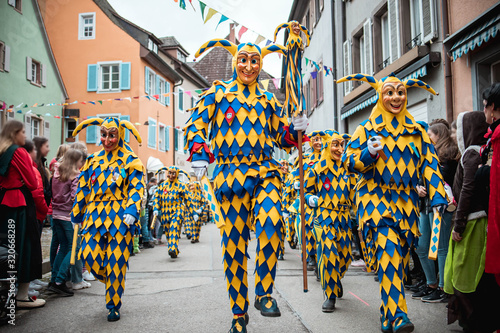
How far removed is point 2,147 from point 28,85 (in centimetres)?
1158

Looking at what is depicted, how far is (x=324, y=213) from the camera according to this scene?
5551 millimetres

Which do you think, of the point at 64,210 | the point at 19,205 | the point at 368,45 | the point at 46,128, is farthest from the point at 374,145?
the point at 46,128

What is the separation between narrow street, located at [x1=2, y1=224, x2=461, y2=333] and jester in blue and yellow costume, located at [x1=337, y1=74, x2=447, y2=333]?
0.72 m

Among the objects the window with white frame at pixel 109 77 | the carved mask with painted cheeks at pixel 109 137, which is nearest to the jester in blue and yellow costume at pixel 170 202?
the carved mask with painted cheeks at pixel 109 137

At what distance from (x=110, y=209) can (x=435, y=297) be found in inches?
156

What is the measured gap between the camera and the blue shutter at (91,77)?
2459 centimetres

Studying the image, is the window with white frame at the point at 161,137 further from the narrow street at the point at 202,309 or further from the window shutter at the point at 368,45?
the narrow street at the point at 202,309

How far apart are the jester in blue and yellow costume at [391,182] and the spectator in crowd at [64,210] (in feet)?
13.1

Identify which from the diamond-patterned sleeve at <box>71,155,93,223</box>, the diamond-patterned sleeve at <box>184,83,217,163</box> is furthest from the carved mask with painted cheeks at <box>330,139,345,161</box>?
the diamond-patterned sleeve at <box>71,155,93,223</box>

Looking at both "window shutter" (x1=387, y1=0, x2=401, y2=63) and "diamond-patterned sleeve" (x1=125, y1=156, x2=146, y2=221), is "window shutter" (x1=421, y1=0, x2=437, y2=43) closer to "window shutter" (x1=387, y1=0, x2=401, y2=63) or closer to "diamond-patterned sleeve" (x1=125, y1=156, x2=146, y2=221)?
"window shutter" (x1=387, y1=0, x2=401, y2=63)

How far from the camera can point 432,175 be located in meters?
4.08

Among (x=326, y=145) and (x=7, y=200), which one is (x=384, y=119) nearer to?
(x=326, y=145)

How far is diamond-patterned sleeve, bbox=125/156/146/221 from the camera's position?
5.01 metres

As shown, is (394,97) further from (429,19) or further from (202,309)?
(429,19)
